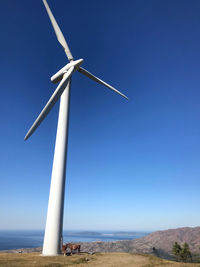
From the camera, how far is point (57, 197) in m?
24.0

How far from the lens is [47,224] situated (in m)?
23.4

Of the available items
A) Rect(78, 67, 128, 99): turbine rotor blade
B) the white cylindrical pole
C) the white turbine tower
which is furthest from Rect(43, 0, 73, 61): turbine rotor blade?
the white cylindrical pole

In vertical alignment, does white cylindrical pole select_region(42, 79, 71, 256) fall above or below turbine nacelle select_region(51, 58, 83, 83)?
below

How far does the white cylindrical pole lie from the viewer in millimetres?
22781

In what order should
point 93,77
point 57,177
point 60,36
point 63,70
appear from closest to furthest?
point 57,177 → point 63,70 → point 60,36 → point 93,77

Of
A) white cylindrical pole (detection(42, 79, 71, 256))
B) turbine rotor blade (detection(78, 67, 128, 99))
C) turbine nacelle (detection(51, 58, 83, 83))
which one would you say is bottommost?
white cylindrical pole (detection(42, 79, 71, 256))

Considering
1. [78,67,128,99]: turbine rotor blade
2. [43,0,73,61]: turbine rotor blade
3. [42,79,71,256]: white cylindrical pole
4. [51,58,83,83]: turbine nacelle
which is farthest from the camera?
[43,0,73,61]: turbine rotor blade

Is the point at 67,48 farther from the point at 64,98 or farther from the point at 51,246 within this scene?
the point at 51,246

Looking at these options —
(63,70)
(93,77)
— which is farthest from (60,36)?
(93,77)

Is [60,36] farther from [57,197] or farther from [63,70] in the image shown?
[57,197]

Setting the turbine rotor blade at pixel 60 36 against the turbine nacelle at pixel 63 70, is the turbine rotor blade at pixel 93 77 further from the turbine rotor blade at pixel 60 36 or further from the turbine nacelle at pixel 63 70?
the turbine rotor blade at pixel 60 36

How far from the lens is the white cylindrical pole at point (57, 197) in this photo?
22781 mm

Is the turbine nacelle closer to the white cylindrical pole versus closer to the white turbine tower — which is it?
the white turbine tower

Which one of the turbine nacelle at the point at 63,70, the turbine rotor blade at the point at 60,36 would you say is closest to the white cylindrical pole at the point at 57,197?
the turbine nacelle at the point at 63,70
